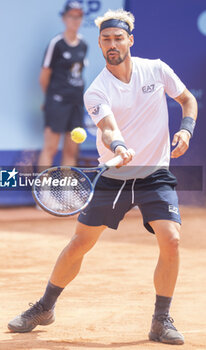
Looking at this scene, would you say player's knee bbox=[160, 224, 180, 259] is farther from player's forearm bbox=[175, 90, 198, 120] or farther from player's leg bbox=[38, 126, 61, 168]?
player's leg bbox=[38, 126, 61, 168]

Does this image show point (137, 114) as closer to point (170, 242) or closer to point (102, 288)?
point (170, 242)

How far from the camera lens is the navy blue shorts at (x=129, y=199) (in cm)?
426

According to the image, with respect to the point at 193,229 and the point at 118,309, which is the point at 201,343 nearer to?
the point at 118,309

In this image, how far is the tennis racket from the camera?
4.13 m

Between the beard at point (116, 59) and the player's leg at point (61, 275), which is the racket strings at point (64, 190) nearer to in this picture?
the player's leg at point (61, 275)

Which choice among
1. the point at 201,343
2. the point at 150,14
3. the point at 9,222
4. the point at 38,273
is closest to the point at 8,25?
the point at 150,14

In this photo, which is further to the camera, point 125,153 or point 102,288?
point 102,288

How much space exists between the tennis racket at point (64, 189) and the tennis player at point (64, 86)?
5635 mm

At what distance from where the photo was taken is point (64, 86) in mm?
10086

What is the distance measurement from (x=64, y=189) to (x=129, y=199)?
1.22 feet

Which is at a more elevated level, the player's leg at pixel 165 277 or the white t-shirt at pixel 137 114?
the white t-shirt at pixel 137 114

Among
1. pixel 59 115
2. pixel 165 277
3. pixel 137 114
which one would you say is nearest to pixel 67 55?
pixel 59 115

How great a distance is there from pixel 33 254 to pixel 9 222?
2061 millimetres

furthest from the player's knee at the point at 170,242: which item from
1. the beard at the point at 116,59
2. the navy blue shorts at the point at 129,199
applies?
the beard at the point at 116,59
